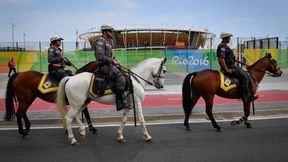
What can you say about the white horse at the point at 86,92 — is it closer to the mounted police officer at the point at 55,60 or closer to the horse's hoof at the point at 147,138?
the horse's hoof at the point at 147,138

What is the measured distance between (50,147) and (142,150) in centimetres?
200

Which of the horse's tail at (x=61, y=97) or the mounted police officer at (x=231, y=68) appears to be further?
the mounted police officer at (x=231, y=68)

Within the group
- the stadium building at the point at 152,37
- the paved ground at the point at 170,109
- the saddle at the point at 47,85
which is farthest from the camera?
the stadium building at the point at 152,37

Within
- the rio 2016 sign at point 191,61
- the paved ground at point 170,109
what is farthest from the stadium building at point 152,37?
the paved ground at point 170,109

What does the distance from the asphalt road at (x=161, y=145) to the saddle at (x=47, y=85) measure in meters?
1.11

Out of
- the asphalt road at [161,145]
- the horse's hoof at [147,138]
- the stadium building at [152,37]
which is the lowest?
the asphalt road at [161,145]

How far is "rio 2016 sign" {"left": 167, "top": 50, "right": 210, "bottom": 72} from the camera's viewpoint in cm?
2937

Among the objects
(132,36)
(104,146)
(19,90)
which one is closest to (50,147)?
(104,146)

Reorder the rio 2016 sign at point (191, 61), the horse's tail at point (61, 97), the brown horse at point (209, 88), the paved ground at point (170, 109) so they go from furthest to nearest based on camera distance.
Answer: the rio 2016 sign at point (191, 61), the paved ground at point (170, 109), the brown horse at point (209, 88), the horse's tail at point (61, 97)

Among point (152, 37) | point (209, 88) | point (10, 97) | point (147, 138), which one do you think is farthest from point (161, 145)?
point (152, 37)

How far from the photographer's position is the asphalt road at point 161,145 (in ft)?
21.2

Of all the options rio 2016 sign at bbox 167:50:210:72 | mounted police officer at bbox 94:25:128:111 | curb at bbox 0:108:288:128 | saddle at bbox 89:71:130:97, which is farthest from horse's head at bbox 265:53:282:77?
rio 2016 sign at bbox 167:50:210:72

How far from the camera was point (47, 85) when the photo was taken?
838cm

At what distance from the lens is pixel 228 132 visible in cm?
852
